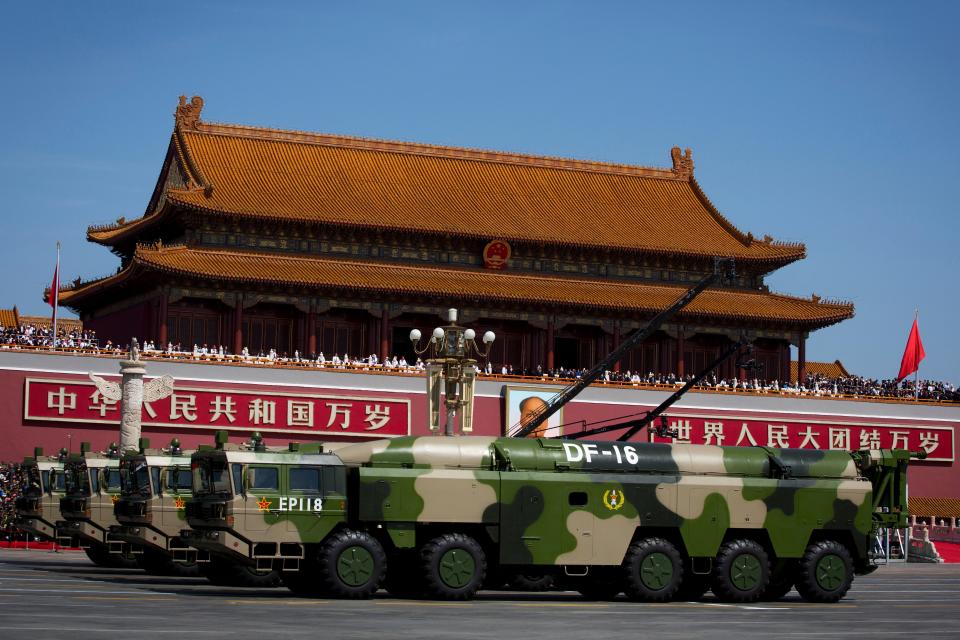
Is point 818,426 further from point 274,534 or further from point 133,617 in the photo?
point 133,617

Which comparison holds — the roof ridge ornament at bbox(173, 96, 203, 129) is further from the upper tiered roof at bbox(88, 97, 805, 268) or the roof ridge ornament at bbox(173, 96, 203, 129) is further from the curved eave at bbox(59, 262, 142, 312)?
the curved eave at bbox(59, 262, 142, 312)

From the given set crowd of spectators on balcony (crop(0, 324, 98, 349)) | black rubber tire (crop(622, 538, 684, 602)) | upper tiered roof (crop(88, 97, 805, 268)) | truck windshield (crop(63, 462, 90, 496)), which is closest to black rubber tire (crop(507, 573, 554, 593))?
black rubber tire (crop(622, 538, 684, 602))

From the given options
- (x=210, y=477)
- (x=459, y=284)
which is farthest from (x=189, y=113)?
(x=210, y=477)

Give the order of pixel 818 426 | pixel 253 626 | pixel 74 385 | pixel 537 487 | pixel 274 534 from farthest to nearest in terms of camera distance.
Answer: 1. pixel 818 426
2. pixel 74 385
3. pixel 537 487
4. pixel 274 534
5. pixel 253 626

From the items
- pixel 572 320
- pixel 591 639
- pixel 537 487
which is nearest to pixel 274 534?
pixel 537 487

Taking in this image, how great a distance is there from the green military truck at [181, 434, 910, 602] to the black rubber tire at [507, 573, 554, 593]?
1.66 metres

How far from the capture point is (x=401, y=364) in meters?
62.3

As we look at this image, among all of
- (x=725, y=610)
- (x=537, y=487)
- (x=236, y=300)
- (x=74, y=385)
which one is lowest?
(x=725, y=610)

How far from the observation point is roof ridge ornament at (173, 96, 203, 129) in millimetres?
69812

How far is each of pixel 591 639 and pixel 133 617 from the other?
263 inches

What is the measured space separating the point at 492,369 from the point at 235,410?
13701 mm

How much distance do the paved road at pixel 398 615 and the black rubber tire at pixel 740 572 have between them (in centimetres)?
54

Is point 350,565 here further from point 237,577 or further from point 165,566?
point 165,566

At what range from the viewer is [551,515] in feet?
100
